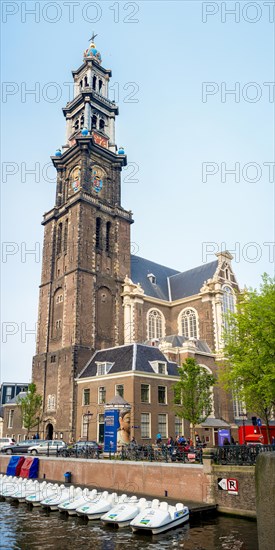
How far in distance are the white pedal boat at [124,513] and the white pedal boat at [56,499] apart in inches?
145

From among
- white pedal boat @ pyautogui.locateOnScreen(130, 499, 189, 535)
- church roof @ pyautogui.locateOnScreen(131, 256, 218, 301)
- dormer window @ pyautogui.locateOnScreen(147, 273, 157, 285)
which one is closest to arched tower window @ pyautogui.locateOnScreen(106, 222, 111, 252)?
church roof @ pyautogui.locateOnScreen(131, 256, 218, 301)

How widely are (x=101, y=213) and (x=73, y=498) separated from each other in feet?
131

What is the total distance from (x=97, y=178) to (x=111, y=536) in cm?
4911

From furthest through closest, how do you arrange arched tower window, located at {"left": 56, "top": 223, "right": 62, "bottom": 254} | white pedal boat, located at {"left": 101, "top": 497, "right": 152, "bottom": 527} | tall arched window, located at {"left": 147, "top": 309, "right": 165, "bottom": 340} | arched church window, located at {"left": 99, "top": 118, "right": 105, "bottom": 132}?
1. arched church window, located at {"left": 99, "top": 118, "right": 105, "bottom": 132}
2. arched tower window, located at {"left": 56, "top": 223, "right": 62, "bottom": 254}
3. tall arched window, located at {"left": 147, "top": 309, "right": 165, "bottom": 340}
4. white pedal boat, located at {"left": 101, "top": 497, "right": 152, "bottom": 527}

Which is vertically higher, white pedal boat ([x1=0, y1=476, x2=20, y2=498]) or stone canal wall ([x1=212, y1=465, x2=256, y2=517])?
stone canal wall ([x1=212, y1=465, x2=256, y2=517])

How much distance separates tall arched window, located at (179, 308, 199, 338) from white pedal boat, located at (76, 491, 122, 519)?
3579 cm

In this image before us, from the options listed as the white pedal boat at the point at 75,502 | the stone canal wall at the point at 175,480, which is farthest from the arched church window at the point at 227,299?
the white pedal boat at the point at 75,502

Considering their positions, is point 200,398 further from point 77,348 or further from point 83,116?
point 83,116

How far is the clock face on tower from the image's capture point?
58.8 m

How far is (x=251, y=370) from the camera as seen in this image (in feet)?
96.3

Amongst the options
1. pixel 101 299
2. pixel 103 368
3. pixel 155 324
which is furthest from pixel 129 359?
pixel 155 324

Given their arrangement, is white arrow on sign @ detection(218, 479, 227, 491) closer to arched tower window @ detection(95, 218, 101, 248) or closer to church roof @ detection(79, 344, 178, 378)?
church roof @ detection(79, 344, 178, 378)

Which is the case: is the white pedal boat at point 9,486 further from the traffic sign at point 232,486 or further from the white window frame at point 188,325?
the white window frame at point 188,325

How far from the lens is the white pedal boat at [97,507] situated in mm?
19406
